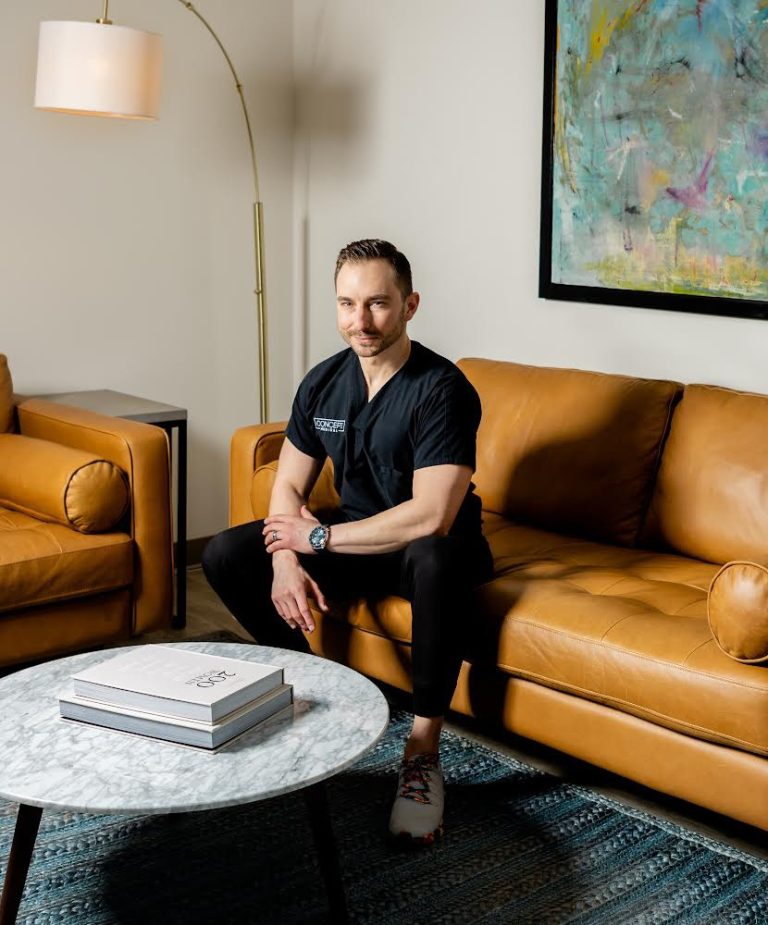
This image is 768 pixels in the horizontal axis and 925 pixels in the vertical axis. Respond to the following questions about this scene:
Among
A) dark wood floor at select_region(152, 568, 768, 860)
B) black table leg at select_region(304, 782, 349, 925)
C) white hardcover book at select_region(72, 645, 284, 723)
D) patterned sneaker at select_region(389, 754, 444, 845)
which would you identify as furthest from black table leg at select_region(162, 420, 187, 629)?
black table leg at select_region(304, 782, 349, 925)

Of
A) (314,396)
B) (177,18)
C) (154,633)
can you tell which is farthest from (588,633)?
(177,18)

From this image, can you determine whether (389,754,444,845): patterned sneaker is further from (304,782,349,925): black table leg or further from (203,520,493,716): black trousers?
(304,782,349,925): black table leg

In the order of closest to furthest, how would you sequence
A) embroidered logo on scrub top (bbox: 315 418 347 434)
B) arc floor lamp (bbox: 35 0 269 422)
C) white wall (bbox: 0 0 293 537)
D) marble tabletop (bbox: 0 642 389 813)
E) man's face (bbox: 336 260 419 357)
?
marble tabletop (bbox: 0 642 389 813), man's face (bbox: 336 260 419 357), embroidered logo on scrub top (bbox: 315 418 347 434), arc floor lamp (bbox: 35 0 269 422), white wall (bbox: 0 0 293 537)

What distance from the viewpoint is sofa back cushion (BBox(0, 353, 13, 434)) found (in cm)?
328

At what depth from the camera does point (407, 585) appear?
2.37m

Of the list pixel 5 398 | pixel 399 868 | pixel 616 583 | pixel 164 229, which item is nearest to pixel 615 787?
pixel 616 583

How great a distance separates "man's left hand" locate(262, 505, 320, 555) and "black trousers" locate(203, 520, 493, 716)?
0.05m

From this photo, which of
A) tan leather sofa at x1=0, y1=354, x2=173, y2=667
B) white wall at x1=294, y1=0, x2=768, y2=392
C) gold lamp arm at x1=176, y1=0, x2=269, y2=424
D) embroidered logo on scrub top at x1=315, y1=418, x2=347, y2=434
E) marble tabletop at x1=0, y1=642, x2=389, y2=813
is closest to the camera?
marble tabletop at x1=0, y1=642, x2=389, y2=813

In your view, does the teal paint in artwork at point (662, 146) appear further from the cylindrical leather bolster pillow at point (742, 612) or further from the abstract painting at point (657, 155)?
the cylindrical leather bolster pillow at point (742, 612)

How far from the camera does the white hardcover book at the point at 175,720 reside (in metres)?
1.71

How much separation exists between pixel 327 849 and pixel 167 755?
0.31 meters

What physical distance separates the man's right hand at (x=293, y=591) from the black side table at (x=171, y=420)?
3.00 ft

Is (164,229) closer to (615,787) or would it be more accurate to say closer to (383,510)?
(383,510)

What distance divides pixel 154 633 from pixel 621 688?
1610 mm
